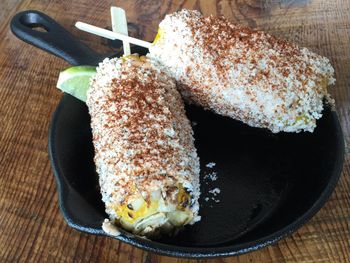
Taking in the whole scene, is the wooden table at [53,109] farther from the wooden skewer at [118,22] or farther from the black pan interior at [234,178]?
the wooden skewer at [118,22]

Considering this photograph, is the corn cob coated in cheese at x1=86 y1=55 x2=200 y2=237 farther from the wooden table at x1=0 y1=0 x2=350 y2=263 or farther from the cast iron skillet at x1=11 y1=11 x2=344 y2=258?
the wooden table at x1=0 y1=0 x2=350 y2=263

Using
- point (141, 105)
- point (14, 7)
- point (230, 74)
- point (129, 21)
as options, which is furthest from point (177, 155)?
point (14, 7)

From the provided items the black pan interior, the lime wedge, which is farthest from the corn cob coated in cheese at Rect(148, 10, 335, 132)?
the lime wedge

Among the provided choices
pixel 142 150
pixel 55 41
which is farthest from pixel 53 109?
pixel 142 150

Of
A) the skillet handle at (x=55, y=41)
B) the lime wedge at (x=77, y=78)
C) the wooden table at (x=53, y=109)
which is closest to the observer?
the wooden table at (x=53, y=109)

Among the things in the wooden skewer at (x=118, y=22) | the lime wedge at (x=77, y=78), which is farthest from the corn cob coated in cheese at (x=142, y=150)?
the wooden skewer at (x=118, y=22)

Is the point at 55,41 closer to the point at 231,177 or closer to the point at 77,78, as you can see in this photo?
the point at 77,78

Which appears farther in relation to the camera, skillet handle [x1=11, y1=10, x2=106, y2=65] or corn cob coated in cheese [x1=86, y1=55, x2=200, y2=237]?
skillet handle [x1=11, y1=10, x2=106, y2=65]

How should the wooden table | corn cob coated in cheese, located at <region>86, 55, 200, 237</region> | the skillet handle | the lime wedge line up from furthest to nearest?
the skillet handle < the lime wedge < the wooden table < corn cob coated in cheese, located at <region>86, 55, 200, 237</region>

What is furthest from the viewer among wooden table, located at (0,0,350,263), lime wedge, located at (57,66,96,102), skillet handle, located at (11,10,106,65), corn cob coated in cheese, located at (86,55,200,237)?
skillet handle, located at (11,10,106,65)
